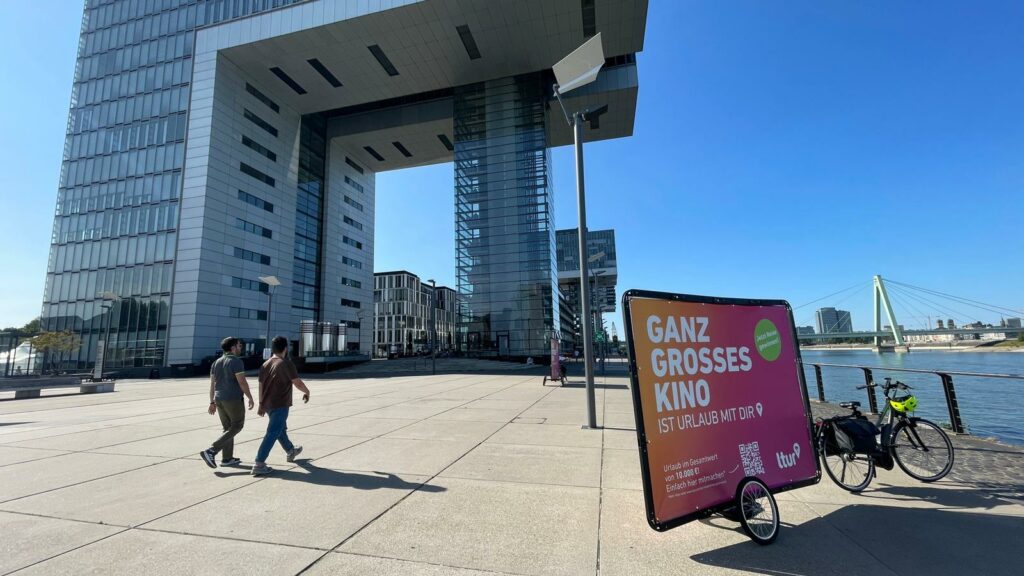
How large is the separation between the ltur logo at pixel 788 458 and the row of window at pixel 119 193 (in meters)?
→ 49.7

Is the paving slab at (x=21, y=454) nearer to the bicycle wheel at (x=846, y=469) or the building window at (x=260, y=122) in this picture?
the bicycle wheel at (x=846, y=469)

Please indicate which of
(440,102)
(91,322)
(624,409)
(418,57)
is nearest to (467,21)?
(418,57)

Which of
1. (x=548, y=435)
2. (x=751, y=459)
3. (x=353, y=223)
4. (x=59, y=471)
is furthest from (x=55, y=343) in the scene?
(x=751, y=459)

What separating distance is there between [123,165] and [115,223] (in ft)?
19.1

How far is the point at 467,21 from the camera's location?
38.8 meters

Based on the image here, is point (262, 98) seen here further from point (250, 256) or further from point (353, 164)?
point (250, 256)

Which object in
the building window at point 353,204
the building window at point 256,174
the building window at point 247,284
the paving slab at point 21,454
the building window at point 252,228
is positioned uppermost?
the building window at point 353,204

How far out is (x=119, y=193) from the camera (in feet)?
139

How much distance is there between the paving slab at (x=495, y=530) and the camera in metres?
3.09

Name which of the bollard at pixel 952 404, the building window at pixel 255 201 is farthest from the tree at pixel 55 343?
the bollard at pixel 952 404

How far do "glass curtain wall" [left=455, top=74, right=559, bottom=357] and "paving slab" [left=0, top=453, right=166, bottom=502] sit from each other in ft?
125

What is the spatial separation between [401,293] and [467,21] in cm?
7388

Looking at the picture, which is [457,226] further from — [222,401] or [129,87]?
[222,401]

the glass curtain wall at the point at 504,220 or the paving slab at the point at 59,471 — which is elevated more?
the glass curtain wall at the point at 504,220
